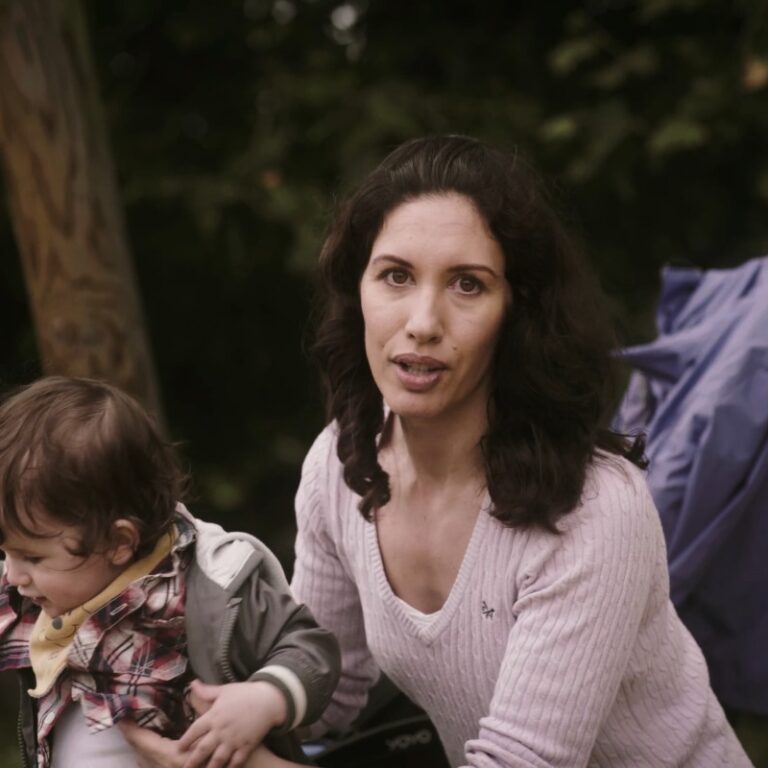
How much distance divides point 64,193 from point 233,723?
1644 mm

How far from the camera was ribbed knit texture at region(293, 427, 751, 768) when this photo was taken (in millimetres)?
1651

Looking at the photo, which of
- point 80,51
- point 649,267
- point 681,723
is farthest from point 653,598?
point 649,267

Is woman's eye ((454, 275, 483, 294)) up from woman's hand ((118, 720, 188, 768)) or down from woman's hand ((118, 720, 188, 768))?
up

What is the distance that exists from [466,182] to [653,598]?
60 cm

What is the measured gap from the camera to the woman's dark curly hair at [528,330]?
171 cm

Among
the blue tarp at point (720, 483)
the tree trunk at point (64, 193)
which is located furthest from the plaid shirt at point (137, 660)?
the tree trunk at point (64, 193)

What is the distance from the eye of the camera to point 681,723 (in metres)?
1.81

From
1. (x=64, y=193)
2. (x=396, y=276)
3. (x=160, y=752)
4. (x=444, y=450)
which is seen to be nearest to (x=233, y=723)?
(x=160, y=752)

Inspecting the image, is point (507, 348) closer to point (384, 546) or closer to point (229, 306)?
point (384, 546)

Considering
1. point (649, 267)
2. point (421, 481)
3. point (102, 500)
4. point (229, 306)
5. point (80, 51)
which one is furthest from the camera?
point (229, 306)

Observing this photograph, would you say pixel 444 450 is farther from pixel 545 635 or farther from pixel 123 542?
pixel 123 542

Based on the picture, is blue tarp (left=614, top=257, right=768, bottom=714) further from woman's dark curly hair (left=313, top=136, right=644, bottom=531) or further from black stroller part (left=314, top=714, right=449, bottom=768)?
black stroller part (left=314, top=714, right=449, bottom=768)

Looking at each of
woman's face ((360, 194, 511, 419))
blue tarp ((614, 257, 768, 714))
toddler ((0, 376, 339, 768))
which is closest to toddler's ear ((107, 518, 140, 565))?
toddler ((0, 376, 339, 768))

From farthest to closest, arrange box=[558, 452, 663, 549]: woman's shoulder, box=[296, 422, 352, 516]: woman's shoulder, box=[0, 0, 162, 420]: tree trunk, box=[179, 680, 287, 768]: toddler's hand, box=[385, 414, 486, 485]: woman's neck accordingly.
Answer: box=[0, 0, 162, 420]: tree trunk → box=[296, 422, 352, 516]: woman's shoulder → box=[385, 414, 486, 485]: woman's neck → box=[558, 452, 663, 549]: woman's shoulder → box=[179, 680, 287, 768]: toddler's hand
